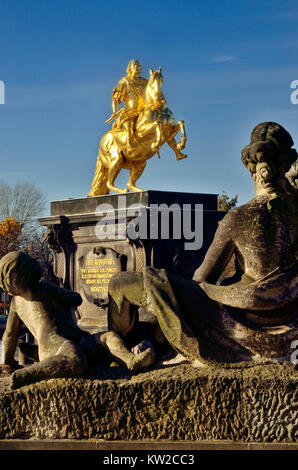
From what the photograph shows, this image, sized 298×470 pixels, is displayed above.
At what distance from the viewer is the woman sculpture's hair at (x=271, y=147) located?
233 inches

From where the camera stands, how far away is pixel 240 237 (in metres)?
5.91

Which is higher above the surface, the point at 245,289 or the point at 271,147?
the point at 271,147

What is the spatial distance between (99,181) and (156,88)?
263 cm

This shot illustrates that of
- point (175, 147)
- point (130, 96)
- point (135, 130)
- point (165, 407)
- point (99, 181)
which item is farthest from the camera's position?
point (99, 181)

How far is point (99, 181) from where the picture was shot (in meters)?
17.8

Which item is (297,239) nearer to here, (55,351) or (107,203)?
(55,351)

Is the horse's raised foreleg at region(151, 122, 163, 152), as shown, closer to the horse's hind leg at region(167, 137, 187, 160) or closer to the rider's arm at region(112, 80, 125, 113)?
the horse's hind leg at region(167, 137, 187, 160)

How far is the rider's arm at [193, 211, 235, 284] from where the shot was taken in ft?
19.5

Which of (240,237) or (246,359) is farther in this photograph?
(240,237)

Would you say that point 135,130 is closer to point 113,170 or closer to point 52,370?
point 113,170

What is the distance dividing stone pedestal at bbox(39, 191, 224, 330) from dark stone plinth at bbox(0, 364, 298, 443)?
8398 mm

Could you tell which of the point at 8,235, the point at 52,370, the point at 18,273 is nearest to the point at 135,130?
the point at 18,273
